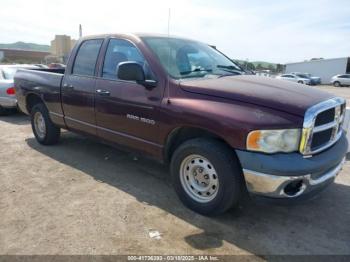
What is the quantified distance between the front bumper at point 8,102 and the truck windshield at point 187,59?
603cm

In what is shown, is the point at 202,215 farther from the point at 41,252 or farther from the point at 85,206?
the point at 41,252

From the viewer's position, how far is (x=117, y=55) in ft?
15.0

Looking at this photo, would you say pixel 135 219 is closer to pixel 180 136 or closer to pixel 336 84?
pixel 180 136

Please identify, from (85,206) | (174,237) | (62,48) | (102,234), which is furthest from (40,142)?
(62,48)

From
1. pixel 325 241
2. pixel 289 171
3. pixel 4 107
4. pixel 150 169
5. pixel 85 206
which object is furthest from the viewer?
pixel 4 107

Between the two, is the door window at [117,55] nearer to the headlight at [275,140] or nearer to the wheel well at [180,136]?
the wheel well at [180,136]

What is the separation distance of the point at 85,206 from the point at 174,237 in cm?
118

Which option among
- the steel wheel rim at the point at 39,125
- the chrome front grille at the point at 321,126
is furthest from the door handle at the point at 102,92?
the chrome front grille at the point at 321,126

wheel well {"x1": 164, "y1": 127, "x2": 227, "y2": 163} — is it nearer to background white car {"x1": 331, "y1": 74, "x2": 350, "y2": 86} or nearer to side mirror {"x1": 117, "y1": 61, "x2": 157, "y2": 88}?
side mirror {"x1": 117, "y1": 61, "x2": 157, "y2": 88}

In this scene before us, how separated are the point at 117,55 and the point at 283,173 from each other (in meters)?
2.70

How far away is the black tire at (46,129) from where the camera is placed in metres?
6.03

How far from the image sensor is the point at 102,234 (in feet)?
10.8

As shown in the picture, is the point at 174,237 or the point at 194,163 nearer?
the point at 174,237

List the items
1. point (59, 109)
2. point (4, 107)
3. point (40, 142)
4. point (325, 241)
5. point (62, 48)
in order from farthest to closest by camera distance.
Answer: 1. point (62, 48)
2. point (4, 107)
3. point (40, 142)
4. point (59, 109)
5. point (325, 241)
